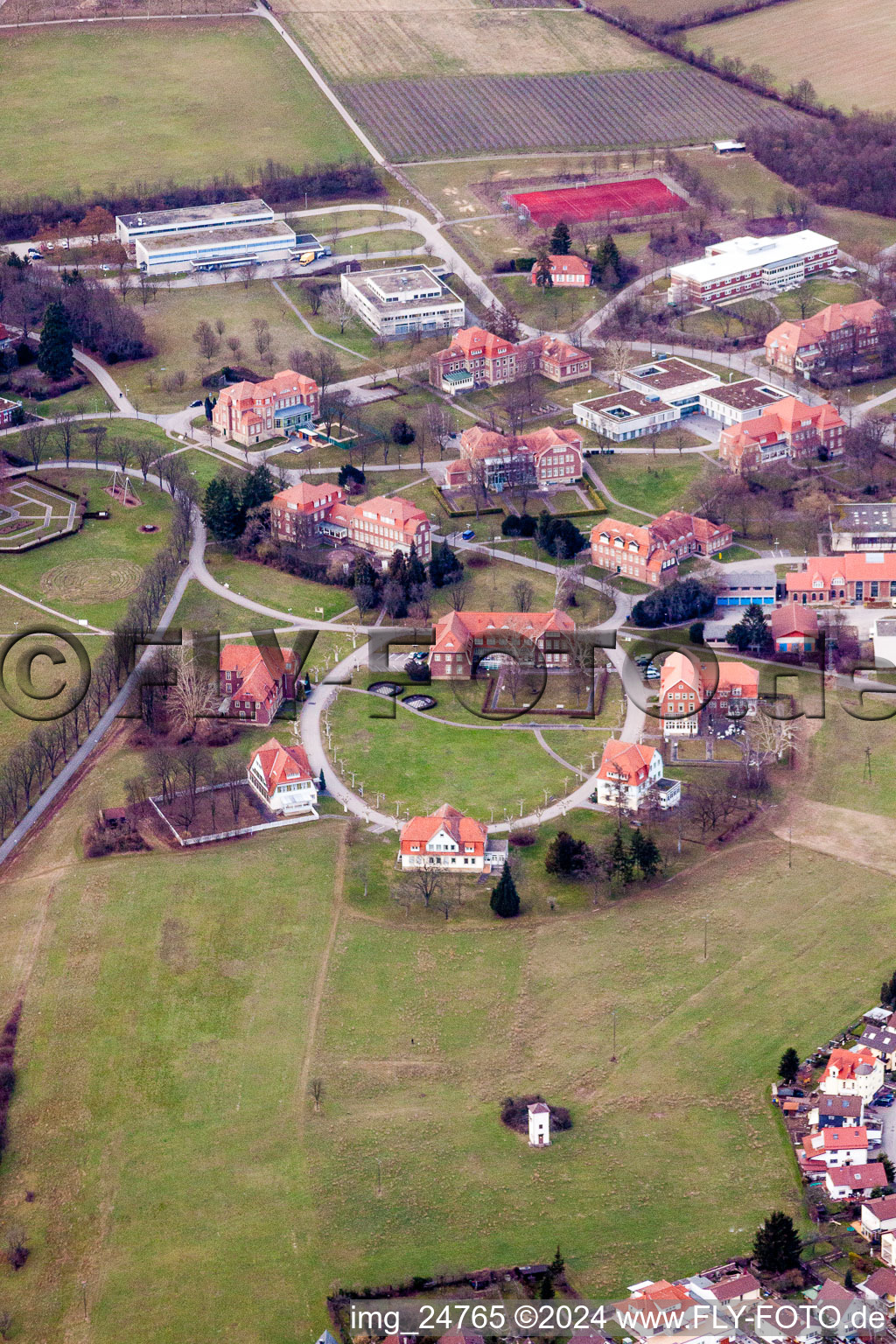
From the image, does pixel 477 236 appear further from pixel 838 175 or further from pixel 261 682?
pixel 261 682

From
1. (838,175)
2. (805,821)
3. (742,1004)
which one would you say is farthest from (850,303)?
(742,1004)

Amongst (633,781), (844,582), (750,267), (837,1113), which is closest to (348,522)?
(844,582)

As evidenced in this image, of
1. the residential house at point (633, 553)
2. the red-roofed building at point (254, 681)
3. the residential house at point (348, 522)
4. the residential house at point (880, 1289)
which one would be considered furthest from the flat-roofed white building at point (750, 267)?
the residential house at point (880, 1289)

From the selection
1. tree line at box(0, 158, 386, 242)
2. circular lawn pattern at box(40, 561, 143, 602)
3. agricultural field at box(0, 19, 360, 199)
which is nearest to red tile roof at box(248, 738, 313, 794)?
circular lawn pattern at box(40, 561, 143, 602)

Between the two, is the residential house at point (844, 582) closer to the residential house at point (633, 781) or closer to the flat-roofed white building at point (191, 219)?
the residential house at point (633, 781)

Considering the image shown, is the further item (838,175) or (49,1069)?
(838,175)

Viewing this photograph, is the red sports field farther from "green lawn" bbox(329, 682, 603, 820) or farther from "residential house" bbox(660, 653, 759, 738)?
"green lawn" bbox(329, 682, 603, 820)
